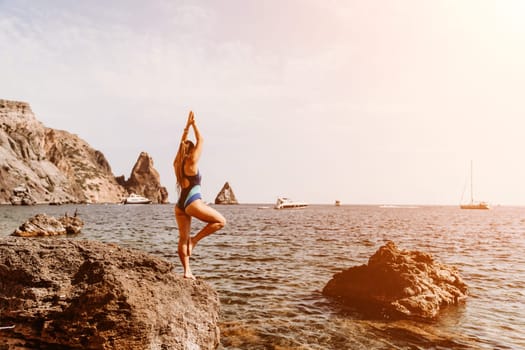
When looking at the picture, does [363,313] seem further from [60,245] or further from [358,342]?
[60,245]

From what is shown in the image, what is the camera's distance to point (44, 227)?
28.0 metres

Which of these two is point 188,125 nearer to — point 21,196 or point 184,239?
point 184,239

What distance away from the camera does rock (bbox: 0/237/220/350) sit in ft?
17.7

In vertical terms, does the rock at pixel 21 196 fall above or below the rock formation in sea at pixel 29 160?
below

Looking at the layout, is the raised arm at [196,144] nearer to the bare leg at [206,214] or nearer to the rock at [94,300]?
the bare leg at [206,214]

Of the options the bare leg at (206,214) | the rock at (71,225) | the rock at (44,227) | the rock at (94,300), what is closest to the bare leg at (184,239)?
the bare leg at (206,214)

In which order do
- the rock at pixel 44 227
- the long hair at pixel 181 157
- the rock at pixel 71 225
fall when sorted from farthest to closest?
the rock at pixel 71 225 → the rock at pixel 44 227 → the long hair at pixel 181 157

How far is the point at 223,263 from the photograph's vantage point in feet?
57.4

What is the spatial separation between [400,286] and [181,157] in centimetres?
811

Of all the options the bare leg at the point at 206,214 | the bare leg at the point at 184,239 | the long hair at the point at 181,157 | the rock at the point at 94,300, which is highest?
the long hair at the point at 181,157

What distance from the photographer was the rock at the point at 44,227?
2662 centimetres

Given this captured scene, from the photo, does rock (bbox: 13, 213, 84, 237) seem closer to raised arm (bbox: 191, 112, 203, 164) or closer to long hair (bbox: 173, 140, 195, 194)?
long hair (bbox: 173, 140, 195, 194)

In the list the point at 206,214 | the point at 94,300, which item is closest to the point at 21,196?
the point at 206,214

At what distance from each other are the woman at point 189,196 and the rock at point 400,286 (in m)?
6.15
